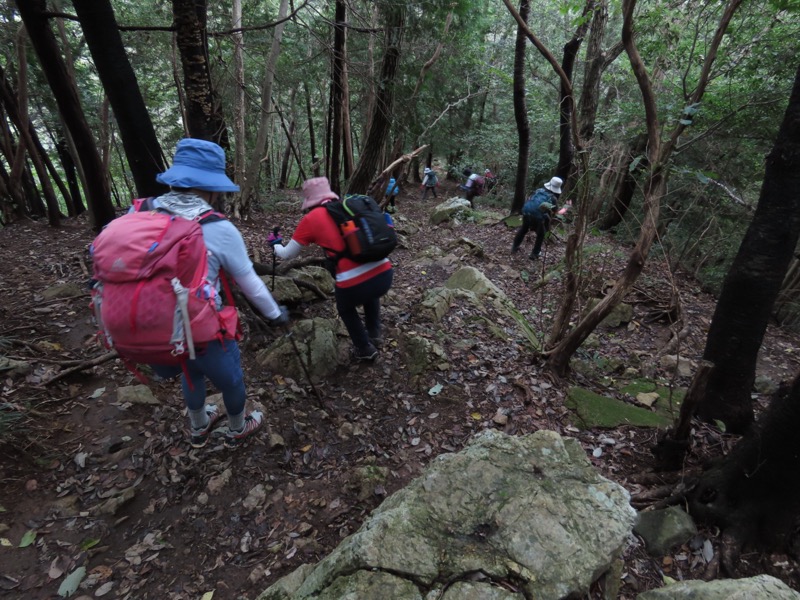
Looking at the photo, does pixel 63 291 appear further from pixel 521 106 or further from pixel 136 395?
pixel 521 106

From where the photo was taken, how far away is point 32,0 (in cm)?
450

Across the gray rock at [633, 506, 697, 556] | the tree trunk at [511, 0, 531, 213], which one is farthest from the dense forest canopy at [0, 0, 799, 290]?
the gray rock at [633, 506, 697, 556]

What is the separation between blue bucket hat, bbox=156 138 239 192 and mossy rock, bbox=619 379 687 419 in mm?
4812

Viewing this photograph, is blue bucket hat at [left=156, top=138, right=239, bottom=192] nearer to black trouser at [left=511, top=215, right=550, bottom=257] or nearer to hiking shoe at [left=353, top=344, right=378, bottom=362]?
hiking shoe at [left=353, top=344, right=378, bottom=362]

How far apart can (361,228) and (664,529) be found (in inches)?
126

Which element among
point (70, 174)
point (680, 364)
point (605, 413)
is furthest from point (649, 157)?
point (70, 174)

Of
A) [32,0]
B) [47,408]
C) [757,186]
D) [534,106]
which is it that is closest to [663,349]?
[47,408]

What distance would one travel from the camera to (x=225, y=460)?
324 cm

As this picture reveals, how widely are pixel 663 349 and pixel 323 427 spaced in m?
5.65

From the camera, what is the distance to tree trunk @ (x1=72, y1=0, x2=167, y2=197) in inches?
141

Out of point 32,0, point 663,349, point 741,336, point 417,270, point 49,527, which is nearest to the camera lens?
point 49,527

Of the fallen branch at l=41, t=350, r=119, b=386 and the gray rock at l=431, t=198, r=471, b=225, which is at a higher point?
the fallen branch at l=41, t=350, r=119, b=386

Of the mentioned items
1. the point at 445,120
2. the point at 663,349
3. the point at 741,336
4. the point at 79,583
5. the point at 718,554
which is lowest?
the point at 663,349

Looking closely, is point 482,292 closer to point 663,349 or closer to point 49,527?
point 663,349
